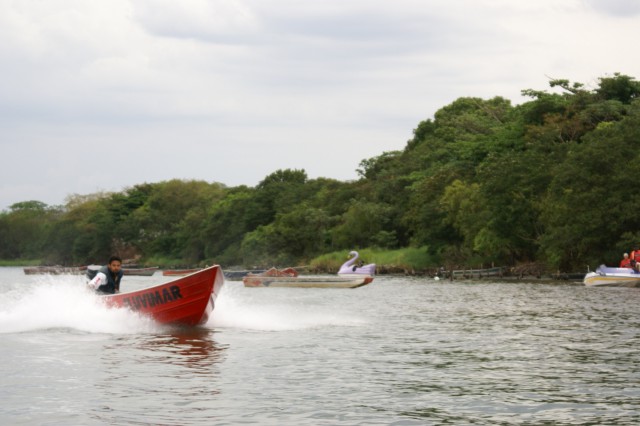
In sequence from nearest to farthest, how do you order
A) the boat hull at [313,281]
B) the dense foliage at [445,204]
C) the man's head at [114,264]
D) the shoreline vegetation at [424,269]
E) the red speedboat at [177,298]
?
the red speedboat at [177,298] → the man's head at [114,264] → the boat hull at [313,281] → the dense foliage at [445,204] → the shoreline vegetation at [424,269]

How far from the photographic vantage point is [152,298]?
25000mm

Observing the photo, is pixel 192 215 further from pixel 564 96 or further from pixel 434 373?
pixel 434 373

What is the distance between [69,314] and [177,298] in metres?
4.04

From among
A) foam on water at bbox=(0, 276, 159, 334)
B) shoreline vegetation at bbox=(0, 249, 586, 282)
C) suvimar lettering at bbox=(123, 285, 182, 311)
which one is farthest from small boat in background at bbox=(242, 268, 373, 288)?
suvimar lettering at bbox=(123, 285, 182, 311)

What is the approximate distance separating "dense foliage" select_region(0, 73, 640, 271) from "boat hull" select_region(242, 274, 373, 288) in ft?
46.2

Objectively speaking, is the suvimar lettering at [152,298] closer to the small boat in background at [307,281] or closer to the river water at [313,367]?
the river water at [313,367]

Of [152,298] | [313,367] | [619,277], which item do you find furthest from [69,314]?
[619,277]

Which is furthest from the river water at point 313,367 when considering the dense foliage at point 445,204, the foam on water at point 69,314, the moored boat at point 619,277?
the dense foliage at point 445,204

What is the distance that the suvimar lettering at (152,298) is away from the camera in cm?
2482

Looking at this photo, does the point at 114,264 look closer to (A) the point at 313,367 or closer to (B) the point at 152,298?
Answer: (B) the point at 152,298

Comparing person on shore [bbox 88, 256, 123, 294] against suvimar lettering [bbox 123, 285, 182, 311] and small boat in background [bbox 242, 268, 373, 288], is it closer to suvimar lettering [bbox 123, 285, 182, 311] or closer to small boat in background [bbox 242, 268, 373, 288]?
suvimar lettering [bbox 123, 285, 182, 311]

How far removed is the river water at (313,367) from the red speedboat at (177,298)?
0.43 metres

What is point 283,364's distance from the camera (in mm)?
18875

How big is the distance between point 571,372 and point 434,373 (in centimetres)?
255
